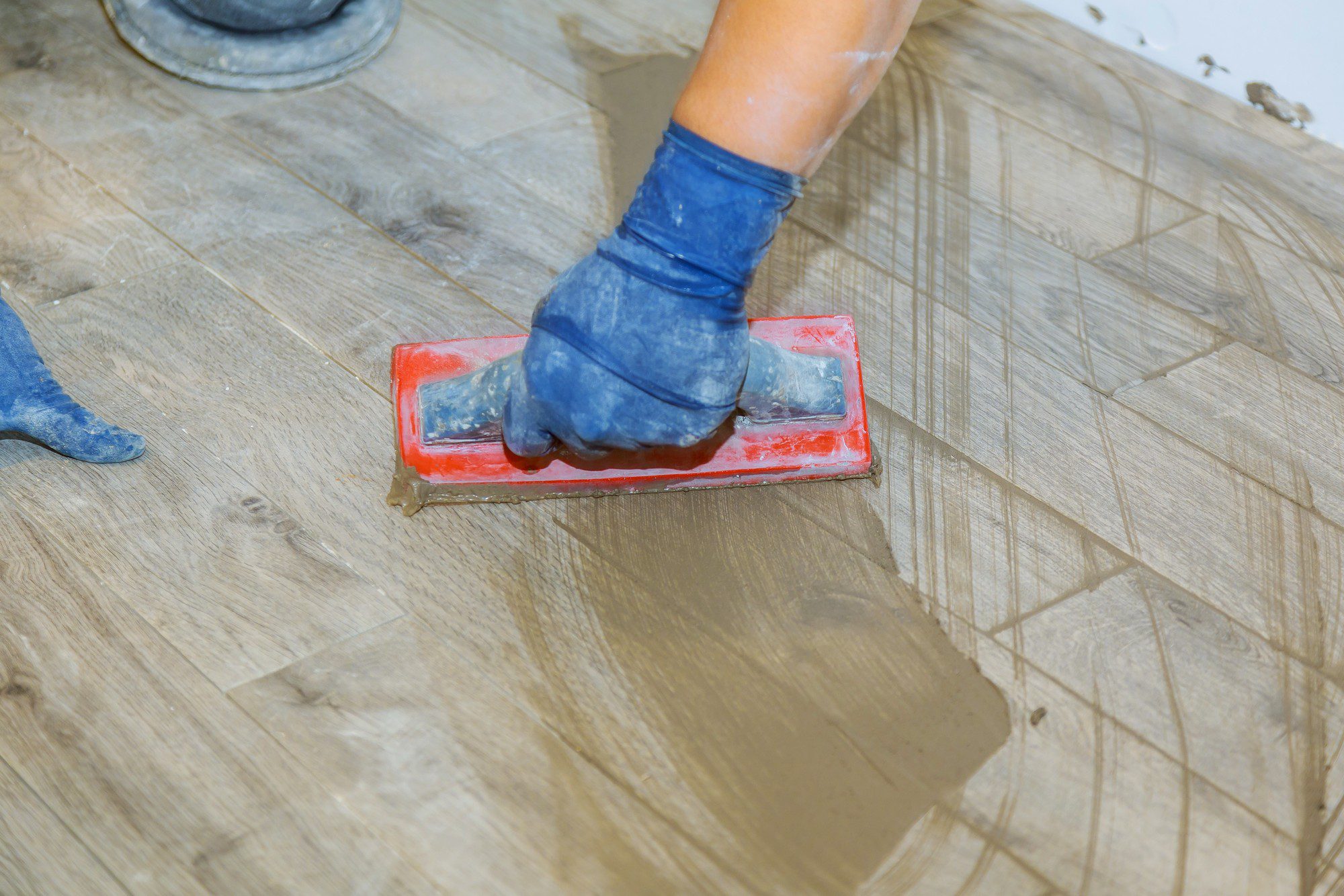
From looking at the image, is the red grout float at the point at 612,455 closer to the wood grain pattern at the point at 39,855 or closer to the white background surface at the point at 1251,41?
the wood grain pattern at the point at 39,855

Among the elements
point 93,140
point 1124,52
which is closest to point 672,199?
point 93,140

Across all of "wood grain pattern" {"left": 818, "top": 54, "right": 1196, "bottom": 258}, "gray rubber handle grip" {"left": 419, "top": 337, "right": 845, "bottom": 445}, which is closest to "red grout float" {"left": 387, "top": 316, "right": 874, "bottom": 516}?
"gray rubber handle grip" {"left": 419, "top": 337, "right": 845, "bottom": 445}

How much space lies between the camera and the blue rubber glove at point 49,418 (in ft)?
3.58

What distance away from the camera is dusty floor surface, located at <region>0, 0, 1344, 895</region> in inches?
34.0

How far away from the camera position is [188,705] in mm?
914

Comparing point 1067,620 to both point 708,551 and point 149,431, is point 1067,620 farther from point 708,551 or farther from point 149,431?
point 149,431

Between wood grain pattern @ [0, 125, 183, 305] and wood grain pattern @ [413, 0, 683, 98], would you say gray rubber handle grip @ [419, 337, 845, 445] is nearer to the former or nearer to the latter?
wood grain pattern @ [0, 125, 183, 305]

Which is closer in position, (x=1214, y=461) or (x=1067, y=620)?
(x=1067, y=620)

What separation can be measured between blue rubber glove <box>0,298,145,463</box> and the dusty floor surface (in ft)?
0.10

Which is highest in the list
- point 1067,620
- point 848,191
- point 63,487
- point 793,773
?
point 848,191

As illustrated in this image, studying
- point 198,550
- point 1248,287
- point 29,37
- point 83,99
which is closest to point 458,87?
point 83,99

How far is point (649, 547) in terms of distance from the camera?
3.54ft

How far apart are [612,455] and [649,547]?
97mm

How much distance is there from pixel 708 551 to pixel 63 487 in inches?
24.8
